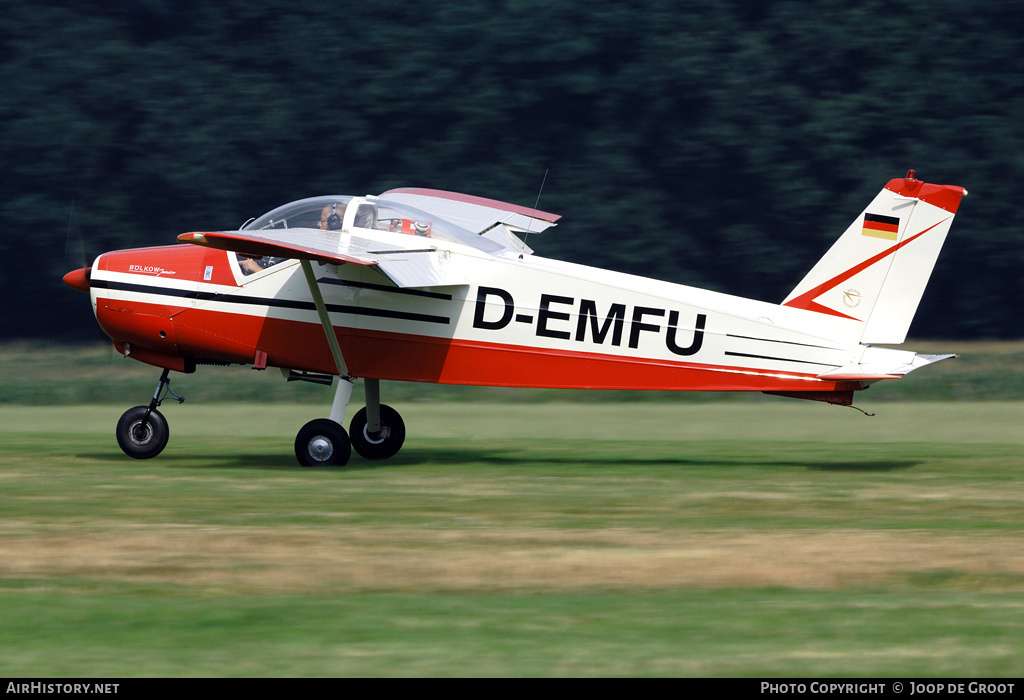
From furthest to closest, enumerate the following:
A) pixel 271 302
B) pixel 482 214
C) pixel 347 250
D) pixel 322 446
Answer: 1. pixel 482 214
2. pixel 271 302
3. pixel 322 446
4. pixel 347 250

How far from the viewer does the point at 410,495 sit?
10.6 meters

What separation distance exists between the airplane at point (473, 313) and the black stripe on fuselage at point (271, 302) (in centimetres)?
2

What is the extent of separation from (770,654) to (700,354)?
6909mm

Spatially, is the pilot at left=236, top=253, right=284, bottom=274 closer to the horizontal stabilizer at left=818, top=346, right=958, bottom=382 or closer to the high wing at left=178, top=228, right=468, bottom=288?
the high wing at left=178, top=228, right=468, bottom=288

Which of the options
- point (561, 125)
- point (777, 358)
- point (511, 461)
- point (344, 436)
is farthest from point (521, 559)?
point (561, 125)

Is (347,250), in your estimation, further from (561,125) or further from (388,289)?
(561,125)

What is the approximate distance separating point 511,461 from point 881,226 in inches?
184

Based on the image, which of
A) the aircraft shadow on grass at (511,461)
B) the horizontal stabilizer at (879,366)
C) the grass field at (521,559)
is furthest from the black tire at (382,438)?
the horizontal stabilizer at (879,366)

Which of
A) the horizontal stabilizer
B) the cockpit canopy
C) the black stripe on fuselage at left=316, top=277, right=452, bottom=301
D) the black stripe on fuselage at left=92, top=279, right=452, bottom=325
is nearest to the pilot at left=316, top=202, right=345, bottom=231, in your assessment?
the cockpit canopy

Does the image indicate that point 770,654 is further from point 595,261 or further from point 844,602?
point 595,261

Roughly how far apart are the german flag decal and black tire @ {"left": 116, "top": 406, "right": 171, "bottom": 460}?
7853mm

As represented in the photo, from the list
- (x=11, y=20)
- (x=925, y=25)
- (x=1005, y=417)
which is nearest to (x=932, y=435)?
(x=1005, y=417)

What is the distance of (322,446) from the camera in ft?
41.0

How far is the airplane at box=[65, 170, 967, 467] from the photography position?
12047mm
